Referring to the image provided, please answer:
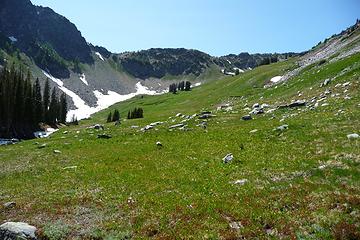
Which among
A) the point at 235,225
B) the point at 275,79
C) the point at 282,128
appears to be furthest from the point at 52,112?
the point at 235,225

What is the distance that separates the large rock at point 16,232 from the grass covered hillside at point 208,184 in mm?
597

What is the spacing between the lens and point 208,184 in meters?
23.5

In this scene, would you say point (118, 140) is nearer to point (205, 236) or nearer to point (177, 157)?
point (177, 157)

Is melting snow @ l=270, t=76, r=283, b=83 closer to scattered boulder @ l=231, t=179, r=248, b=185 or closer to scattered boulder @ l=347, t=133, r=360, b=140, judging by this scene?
scattered boulder @ l=347, t=133, r=360, b=140

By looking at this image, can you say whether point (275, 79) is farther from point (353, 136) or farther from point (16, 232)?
point (16, 232)

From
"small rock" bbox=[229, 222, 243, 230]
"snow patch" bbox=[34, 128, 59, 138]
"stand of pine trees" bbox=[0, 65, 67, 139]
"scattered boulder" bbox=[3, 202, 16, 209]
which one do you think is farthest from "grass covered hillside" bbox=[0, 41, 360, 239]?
"snow patch" bbox=[34, 128, 59, 138]

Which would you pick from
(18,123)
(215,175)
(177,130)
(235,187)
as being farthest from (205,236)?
(18,123)

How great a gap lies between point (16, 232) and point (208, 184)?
10.7 meters

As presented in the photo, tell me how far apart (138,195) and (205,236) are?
701cm

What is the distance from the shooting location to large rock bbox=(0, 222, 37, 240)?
61.2 feet

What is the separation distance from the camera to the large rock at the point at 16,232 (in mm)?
18641

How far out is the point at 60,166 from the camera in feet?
109

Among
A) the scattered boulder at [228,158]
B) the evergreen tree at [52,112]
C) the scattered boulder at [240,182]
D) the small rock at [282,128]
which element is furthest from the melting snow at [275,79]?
the scattered boulder at [240,182]

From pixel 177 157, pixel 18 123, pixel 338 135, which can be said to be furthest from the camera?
pixel 18 123
